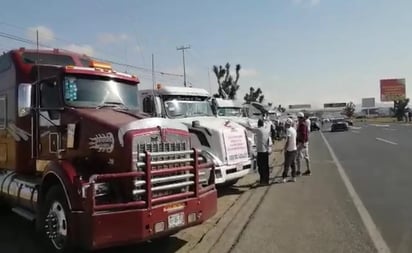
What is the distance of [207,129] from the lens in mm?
13070

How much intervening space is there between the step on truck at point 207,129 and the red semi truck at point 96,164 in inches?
104

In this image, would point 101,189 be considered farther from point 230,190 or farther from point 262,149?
point 262,149

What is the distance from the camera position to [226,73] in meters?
71.6

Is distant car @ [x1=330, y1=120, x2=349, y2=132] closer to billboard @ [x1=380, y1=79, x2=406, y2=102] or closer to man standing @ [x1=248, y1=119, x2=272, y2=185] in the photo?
man standing @ [x1=248, y1=119, x2=272, y2=185]

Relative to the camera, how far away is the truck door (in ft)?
27.6

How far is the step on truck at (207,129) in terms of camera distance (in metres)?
12.9

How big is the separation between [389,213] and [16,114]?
7160mm

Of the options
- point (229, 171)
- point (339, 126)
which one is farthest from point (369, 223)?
point (339, 126)

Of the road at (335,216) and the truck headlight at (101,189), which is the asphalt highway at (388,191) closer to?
the road at (335,216)

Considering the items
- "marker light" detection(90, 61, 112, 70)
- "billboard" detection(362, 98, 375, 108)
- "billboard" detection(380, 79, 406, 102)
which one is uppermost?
"billboard" detection(380, 79, 406, 102)

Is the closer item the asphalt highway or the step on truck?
the asphalt highway

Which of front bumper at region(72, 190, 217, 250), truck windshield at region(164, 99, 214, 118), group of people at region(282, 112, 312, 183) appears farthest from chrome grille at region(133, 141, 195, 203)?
group of people at region(282, 112, 312, 183)

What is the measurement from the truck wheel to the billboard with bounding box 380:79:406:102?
124405 mm

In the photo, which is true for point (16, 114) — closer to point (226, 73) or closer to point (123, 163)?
point (123, 163)
